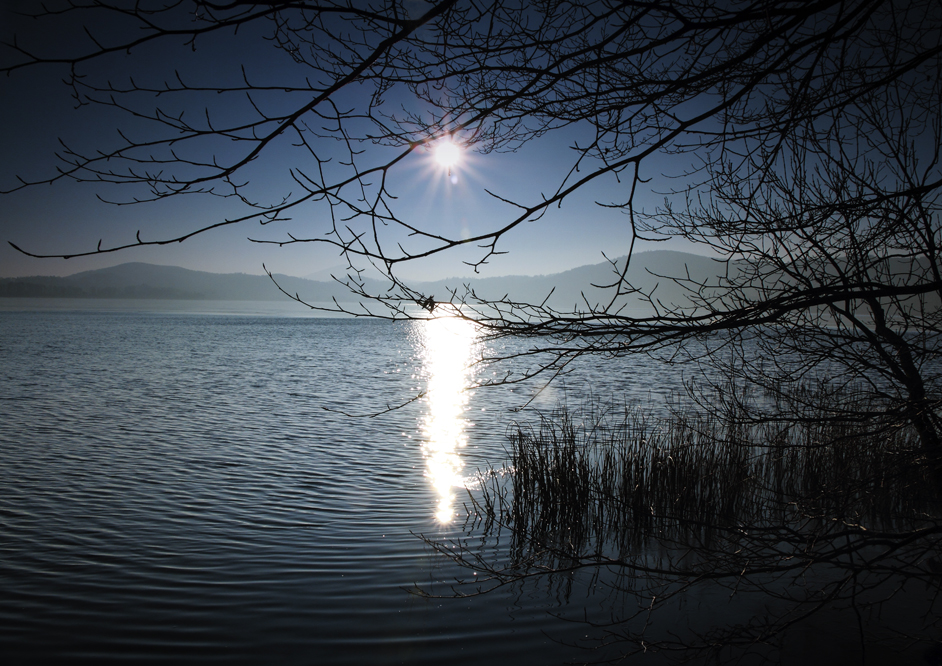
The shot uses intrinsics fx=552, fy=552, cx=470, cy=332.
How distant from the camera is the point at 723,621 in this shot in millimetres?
4691

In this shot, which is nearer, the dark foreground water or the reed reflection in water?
A: the dark foreground water

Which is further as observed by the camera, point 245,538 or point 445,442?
point 445,442

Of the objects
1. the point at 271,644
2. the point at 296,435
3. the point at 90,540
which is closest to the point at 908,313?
the point at 271,644

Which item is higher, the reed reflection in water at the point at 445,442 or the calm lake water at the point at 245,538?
the reed reflection in water at the point at 445,442

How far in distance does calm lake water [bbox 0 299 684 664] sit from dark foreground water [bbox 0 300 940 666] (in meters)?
0.02

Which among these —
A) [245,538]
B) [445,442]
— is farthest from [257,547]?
[445,442]

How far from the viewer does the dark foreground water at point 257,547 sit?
4.22 m

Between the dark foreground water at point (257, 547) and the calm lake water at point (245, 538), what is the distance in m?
0.02

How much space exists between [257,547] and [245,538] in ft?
1.05

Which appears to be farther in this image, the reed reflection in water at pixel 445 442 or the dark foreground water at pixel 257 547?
the reed reflection in water at pixel 445 442

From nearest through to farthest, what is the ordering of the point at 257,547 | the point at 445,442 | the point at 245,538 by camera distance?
1. the point at 257,547
2. the point at 245,538
3. the point at 445,442

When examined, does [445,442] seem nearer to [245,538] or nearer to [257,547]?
[245,538]

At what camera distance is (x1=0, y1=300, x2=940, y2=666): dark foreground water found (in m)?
4.22

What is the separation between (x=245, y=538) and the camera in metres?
6.07
